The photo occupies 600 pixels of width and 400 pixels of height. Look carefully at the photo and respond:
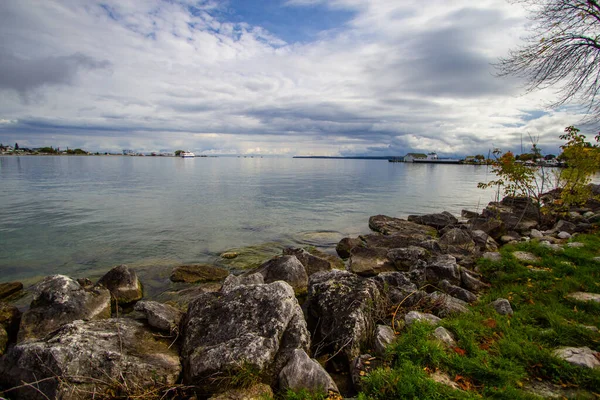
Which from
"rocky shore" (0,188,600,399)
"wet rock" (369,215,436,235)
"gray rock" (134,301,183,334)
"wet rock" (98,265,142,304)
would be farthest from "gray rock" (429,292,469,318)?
"wet rock" (369,215,436,235)

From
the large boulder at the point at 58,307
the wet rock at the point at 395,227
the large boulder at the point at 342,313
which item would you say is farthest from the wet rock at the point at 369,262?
the large boulder at the point at 58,307

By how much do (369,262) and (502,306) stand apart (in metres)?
5.57

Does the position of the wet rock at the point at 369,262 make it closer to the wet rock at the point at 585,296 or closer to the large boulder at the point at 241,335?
the wet rock at the point at 585,296

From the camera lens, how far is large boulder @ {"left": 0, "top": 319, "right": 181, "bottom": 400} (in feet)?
15.6

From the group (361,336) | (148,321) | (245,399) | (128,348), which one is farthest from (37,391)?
(361,336)

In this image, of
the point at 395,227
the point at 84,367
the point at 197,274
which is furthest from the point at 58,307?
the point at 395,227

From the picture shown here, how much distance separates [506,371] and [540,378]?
0.53 metres

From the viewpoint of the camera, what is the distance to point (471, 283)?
8.53m

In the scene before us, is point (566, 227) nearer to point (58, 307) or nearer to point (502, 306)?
point (502, 306)

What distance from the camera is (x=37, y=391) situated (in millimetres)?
4781

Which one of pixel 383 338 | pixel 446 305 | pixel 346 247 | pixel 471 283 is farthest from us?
pixel 346 247

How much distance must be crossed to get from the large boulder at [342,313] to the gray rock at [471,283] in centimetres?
338

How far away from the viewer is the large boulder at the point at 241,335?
504 cm

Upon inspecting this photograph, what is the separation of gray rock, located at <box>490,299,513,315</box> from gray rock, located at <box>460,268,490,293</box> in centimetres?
138
